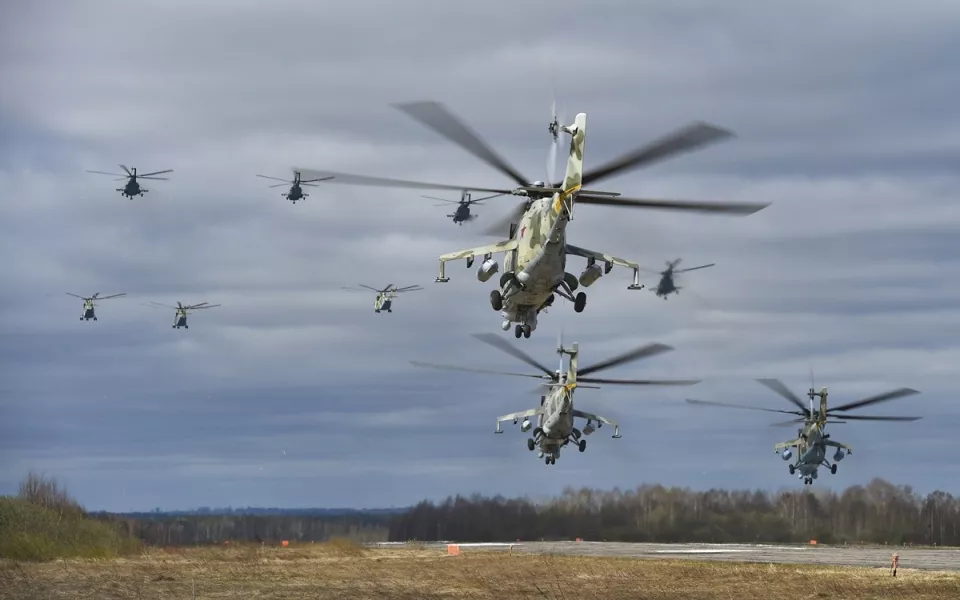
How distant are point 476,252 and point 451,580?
1394 cm

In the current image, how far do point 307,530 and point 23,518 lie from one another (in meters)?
31.4

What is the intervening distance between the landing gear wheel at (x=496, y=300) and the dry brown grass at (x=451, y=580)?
8.69 metres

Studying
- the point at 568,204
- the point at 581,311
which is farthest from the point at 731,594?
the point at 568,204

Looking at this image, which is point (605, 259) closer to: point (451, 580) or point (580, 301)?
point (580, 301)

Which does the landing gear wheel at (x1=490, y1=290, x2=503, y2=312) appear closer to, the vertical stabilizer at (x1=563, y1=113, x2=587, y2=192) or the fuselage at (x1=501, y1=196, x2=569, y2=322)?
the fuselage at (x1=501, y1=196, x2=569, y2=322)

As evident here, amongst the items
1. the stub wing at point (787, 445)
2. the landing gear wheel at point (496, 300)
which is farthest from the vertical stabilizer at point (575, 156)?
the stub wing at point (787, 445)

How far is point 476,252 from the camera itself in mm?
38500

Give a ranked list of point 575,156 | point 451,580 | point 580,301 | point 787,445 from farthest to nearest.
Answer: point 787,445
point 451,580
point 580,301
point 575,156

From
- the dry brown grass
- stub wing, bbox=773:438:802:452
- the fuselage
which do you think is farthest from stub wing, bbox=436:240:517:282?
stub wing, bbox=773:438:802:452

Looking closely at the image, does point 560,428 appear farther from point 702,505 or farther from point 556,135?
point 702,505

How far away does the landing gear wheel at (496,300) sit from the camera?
39.4 meters

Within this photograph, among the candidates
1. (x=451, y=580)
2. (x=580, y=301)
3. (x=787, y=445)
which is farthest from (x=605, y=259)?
(x=787, y=445)

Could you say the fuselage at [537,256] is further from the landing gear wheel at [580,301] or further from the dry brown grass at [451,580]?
the dry brown grass at [451,580]

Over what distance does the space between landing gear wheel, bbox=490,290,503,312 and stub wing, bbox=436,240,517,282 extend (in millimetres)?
1391
